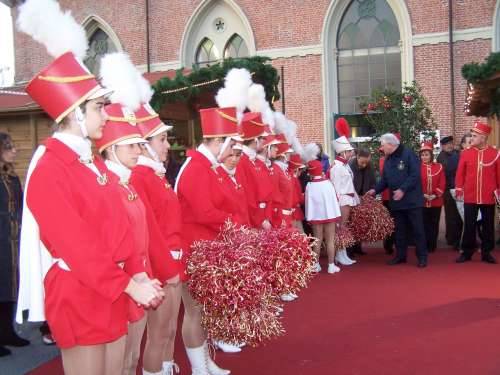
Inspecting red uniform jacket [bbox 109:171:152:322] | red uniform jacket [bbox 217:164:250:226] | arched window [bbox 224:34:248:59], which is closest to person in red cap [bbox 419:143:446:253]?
red uniform jacket [bbox 217:164:250:226]

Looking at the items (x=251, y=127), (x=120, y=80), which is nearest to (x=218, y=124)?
(x=120, y=80)

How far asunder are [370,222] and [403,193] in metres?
0.73

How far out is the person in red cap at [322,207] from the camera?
7996 millimetres

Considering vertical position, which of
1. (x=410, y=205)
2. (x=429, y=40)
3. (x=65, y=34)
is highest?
(x=429, y=40)

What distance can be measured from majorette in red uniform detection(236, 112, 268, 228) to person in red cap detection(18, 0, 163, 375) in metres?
2.94

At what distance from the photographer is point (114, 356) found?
2416 millimetres

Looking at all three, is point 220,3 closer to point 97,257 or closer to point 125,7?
point 125,7

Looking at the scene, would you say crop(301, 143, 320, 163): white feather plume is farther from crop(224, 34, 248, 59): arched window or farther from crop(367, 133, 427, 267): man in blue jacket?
crop(224, 34, 248, 59): arched window

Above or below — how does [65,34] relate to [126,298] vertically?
above

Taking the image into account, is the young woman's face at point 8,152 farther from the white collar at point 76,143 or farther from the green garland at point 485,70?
the green garland at point 485,70

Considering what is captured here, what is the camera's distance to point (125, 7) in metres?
22.8

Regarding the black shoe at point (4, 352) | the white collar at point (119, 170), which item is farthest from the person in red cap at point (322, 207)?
the white collar at point (119, 170)

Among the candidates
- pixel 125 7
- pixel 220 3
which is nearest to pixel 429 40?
pixel 220 3

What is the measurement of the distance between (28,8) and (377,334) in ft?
13.3
